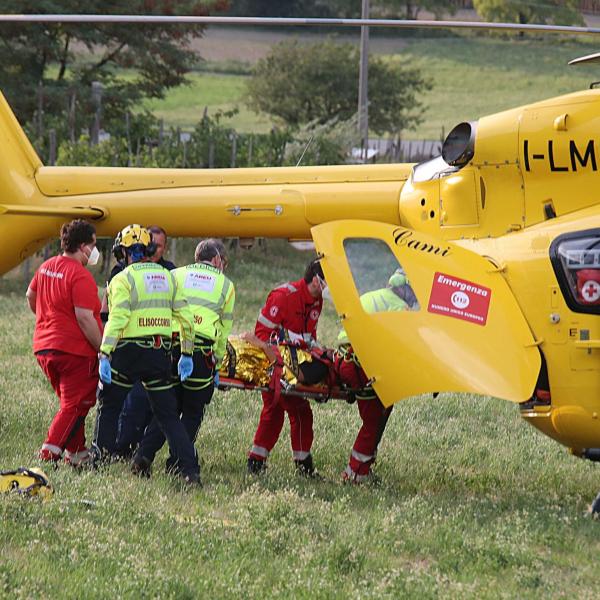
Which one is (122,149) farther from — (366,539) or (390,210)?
(366,539)

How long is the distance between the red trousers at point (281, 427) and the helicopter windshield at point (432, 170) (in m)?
2.05

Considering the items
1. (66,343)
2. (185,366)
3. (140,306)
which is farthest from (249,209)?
(66,343)

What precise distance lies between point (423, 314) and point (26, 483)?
9.76ft

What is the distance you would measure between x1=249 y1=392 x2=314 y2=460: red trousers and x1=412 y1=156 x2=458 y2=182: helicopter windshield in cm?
205

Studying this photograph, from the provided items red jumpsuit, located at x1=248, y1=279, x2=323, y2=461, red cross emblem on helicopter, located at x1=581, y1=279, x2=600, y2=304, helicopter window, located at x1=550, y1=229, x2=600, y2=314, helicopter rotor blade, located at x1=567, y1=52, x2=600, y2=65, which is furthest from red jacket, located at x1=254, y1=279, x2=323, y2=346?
helicopter rotor blade, located at x1=567, y1=52, x2=600, y2=65

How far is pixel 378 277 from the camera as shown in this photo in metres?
8.48

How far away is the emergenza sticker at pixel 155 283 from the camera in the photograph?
345 inches

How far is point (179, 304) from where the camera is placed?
8.94 meters

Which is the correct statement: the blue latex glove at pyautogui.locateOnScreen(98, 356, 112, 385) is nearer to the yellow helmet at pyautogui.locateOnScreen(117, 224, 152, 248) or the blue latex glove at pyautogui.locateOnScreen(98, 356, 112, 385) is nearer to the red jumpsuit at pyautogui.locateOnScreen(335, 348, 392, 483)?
the yellow helmet at pyautogui.locateOnScreen(117, 224, 152, 248)

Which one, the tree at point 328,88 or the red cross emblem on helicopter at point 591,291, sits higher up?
the tree at point 328,88

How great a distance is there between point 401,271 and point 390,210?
1.49 meters

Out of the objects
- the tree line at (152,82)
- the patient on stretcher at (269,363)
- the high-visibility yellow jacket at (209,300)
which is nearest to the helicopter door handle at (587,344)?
the patient on stretcher at (269,363)

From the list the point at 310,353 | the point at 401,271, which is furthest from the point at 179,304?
the point at 401,271

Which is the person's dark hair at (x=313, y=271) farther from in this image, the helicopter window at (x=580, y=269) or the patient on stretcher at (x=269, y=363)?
the helicopter window at (x=580, y=269)
